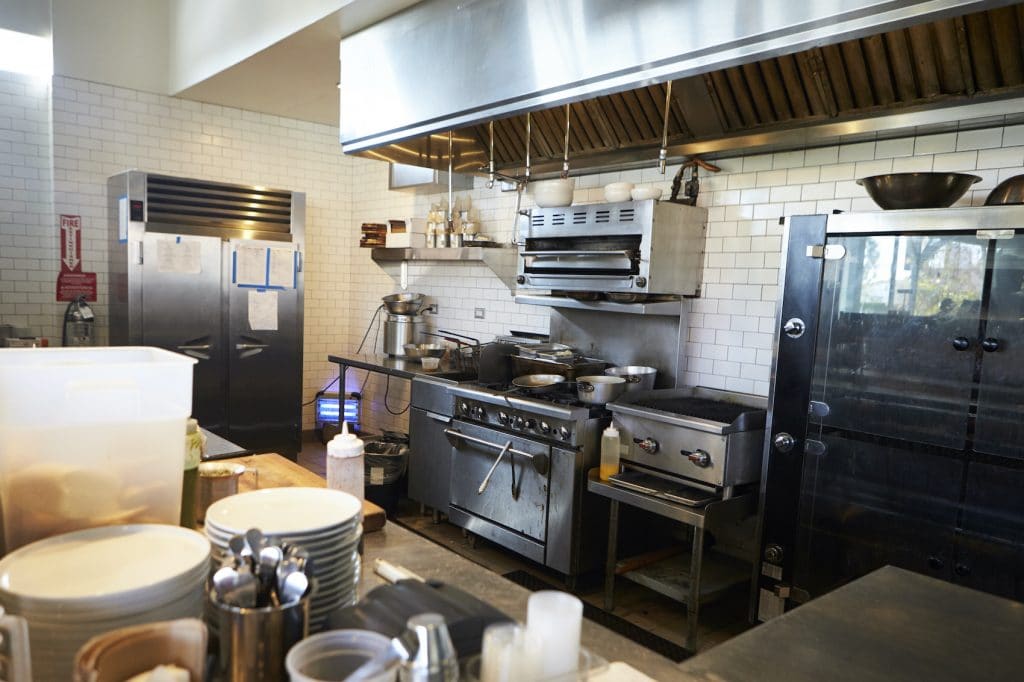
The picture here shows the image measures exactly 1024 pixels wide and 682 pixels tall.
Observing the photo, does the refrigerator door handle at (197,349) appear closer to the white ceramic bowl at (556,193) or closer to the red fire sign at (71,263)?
the red fire sign at (71,263)

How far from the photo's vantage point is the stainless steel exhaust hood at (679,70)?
8.07 feet

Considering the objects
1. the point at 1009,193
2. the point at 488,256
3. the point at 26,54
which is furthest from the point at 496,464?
the point at 26,54

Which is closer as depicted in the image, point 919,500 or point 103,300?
point 919,500

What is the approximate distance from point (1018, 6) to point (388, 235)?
196 inches

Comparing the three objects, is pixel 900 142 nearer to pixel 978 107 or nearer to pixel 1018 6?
pixel 978 107

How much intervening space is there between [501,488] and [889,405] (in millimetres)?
2218

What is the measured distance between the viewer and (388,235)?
21.4 feet

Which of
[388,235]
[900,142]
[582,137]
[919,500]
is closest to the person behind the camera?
[919,500]

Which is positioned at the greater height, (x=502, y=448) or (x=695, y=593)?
(x=502, y=448)

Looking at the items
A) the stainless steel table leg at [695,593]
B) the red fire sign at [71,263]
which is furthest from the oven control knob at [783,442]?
the red fire sign at [71,263]

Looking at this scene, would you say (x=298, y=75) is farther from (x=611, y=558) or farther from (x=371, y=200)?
(x=611, y=558)

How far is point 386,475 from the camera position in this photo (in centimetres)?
493

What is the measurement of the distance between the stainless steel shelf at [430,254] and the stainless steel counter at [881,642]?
12.9 feet

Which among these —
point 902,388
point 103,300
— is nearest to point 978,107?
point 902,388
